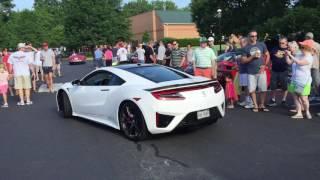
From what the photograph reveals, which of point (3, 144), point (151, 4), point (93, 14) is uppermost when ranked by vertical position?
point (151, 4)

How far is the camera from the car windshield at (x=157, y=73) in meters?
7.94

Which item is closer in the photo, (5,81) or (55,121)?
(55,121)

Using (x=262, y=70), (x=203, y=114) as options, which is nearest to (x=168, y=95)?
(x=203, y=114)

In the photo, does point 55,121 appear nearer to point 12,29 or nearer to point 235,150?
point 235,150

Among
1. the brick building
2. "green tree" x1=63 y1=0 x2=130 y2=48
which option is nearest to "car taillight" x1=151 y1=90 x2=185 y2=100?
"green tree" x1=63 y1=0 x2=130 y2=48

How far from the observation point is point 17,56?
12.8 metres

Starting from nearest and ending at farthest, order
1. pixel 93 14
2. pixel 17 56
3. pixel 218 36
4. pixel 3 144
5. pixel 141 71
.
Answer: pixel 3 144 < pixel 141 71 < pixel 17 56 < pixel 218 36 < pixel 93 14

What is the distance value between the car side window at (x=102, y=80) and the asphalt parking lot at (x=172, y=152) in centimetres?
89

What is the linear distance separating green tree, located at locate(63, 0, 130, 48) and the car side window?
5651 centimetres

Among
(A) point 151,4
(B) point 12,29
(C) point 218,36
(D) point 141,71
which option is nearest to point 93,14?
(B) point 12,29

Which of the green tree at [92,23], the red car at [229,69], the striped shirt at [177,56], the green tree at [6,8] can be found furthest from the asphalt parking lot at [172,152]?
the green tree at [6,8]

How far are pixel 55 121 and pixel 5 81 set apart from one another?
158 inches

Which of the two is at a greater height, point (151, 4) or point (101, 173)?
point (151, 4)

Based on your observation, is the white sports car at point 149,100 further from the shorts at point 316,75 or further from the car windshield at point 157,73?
the shorts at point 316,75
